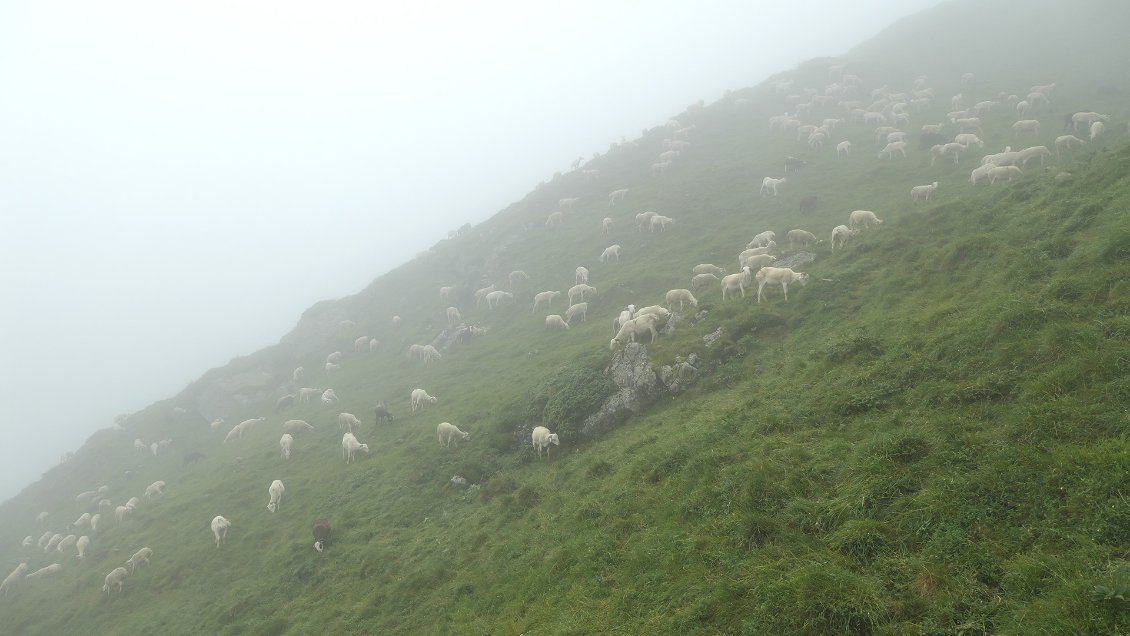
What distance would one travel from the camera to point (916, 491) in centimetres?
825

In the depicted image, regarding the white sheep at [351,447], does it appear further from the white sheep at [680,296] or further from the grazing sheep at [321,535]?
the white sheep at [680,296]

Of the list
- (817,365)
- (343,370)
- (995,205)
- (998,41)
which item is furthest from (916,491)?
(998,41)

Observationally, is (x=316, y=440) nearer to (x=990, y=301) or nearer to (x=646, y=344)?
(x=646, y=344)

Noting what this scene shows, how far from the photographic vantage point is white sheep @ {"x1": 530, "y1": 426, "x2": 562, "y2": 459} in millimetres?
18759

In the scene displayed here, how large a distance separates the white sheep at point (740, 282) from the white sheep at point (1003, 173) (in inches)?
555

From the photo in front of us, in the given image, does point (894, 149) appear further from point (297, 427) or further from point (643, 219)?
point (297, 427)

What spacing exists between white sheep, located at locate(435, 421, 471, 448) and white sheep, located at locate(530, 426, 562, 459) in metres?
4.61

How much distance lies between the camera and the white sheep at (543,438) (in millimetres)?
18759

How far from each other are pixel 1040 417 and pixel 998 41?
93.7 meters

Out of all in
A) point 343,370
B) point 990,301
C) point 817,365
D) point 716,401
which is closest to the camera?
point 990,301

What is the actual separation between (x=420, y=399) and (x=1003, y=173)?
33.8m

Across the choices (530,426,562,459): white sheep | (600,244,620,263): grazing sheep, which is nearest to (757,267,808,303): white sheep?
(530,426,562,459): white sheep

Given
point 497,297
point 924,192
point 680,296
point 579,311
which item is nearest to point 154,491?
point 497,297

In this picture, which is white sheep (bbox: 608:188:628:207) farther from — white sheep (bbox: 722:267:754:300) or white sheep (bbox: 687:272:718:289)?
white sheep (bbox: 722:267:754:300)
